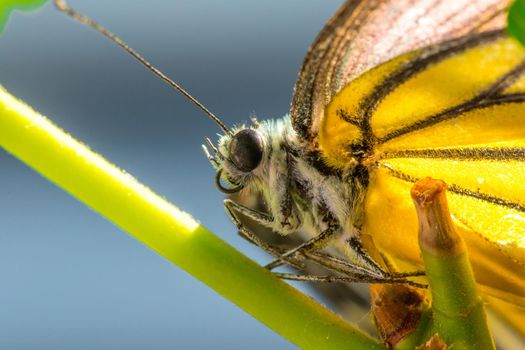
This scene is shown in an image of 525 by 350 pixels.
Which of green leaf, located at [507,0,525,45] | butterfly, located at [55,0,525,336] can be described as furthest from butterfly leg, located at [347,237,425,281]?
green leaf, located at [507,0,525,45]

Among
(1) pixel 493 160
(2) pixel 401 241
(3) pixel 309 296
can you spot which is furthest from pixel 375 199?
(3) pixel 309 296

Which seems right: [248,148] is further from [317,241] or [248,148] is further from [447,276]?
[447,276]

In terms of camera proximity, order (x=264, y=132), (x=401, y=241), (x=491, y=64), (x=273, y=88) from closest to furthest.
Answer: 1. (x=491, y=64)
2. (x=401, y=241)
3. (x=264, y=132)
4. (x=273, y=88)

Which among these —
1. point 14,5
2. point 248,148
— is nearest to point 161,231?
point 14,5

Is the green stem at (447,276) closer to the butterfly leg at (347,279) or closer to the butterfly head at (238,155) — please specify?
the butterfly leg at (347,279)

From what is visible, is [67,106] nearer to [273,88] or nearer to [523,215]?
[273,88]

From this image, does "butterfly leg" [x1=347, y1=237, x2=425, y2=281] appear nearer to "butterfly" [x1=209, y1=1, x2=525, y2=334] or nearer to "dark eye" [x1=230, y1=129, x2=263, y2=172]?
"butterfly" [x1=209, y1=1, x2=525, y2=334]
